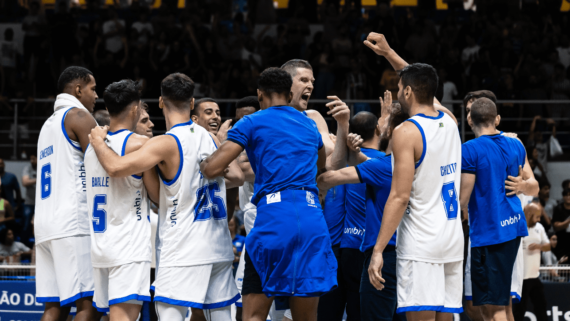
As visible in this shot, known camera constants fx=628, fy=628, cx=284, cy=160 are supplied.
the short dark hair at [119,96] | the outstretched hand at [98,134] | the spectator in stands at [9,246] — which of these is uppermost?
the short dark hair at [119,96]

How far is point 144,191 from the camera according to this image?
4605 mm

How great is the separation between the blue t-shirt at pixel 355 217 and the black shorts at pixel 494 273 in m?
1.00

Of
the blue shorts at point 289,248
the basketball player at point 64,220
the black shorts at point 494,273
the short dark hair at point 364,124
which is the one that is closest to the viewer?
the blue shorts at point 289,248

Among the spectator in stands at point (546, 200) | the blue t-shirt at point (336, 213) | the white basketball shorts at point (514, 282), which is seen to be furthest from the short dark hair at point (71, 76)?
the spectator in stands at point (546, 200)

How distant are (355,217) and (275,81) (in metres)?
1.73

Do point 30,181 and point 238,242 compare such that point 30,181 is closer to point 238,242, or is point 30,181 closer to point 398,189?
point 238,242

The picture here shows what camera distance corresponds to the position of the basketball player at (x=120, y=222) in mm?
4449

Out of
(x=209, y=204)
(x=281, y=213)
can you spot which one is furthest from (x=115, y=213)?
(x=281, y=213)

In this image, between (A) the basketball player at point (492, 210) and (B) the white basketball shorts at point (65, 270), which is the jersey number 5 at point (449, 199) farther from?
(B) the white basketball shorts at point (65, 270)

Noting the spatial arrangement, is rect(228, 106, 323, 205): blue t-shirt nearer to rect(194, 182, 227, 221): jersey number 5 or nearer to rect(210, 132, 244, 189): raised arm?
rect(194, 182, 227, 221): jersey number 5

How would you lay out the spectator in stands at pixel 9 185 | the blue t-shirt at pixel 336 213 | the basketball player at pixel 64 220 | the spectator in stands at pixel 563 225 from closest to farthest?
the basketball player at pixel 64 220
the blue t-shirt at pixel 336 213
the spectator in stands at pixel 563 225
the spectator in stands at pixel 9 185

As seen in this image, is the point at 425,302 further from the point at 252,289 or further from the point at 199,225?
the point at 199,225

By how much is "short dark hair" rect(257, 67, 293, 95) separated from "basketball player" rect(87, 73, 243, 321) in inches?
22.4

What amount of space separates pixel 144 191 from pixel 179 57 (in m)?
10.1
